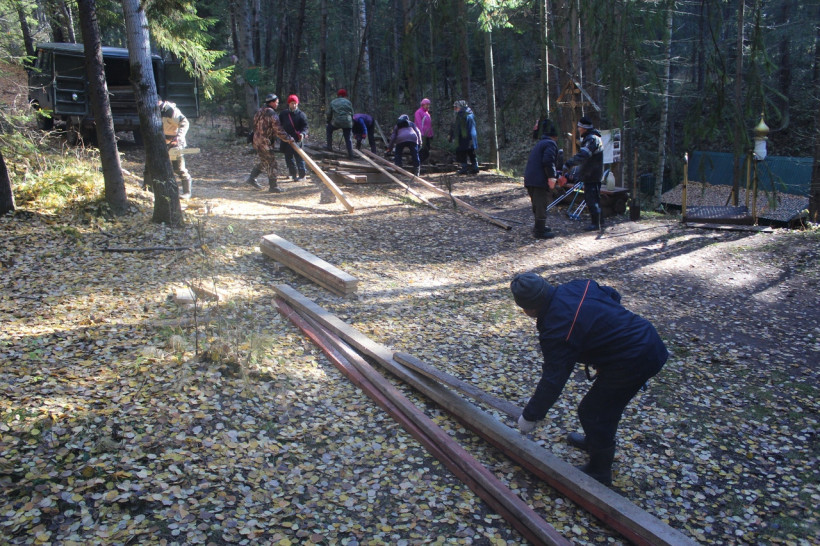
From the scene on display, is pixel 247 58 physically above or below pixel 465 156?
above

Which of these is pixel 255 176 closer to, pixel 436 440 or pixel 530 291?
pixel 436 440

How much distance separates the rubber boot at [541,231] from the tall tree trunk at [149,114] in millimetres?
6302

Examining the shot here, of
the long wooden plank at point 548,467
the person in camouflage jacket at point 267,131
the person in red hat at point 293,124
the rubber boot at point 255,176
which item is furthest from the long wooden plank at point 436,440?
the person in red hat at point 293,124

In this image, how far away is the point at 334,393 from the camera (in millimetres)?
5617

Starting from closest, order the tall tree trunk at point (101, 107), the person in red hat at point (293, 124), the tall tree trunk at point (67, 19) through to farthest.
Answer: the tall tree trunk at point (101, 107) → the person in red hat at point (293, 124) → the tall tree trunk at point (67, 19)

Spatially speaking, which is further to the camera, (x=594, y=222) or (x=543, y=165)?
(x=594, y=222)

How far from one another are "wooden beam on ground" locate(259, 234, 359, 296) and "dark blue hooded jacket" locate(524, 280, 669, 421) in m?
4.15

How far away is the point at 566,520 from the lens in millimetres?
4039

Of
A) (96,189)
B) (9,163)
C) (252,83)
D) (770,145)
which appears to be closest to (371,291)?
(96,189)

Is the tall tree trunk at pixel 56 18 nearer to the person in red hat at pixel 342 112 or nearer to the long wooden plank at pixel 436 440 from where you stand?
the person in red hat at pixel 342 112

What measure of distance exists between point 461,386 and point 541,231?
22.1 feet

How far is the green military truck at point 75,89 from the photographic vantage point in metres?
15.2

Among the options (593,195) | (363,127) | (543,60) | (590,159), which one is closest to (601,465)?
(590,159)

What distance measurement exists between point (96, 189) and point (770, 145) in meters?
33.2
